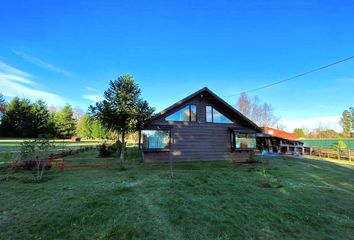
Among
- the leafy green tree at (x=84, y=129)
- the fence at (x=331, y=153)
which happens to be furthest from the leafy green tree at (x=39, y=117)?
the fence at (x=331, y=153)

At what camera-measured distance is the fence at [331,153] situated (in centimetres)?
1873

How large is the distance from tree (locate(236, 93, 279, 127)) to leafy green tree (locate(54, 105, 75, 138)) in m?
38.9

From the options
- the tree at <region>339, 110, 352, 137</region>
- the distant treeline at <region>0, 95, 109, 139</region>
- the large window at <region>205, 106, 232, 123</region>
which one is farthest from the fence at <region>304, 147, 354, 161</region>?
the distant treeline at <region>0, 95, 109, 139</region>

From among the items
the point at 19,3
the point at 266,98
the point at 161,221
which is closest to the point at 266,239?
the point at 161,221

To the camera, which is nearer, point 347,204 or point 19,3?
point 347,204

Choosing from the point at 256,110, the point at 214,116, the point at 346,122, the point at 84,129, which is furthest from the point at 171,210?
the point at 84,129

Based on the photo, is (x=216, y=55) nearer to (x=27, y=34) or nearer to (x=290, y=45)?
(x=290, y=45)

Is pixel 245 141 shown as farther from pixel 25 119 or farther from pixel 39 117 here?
pixel 25 119

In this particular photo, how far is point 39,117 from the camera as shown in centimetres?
4034

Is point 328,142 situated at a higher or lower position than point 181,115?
lower

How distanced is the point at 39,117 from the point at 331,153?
50.3 meters

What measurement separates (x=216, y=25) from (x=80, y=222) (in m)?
14.7

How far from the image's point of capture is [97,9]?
11.4m

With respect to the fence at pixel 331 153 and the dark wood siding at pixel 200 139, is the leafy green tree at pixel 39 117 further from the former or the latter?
the fence at pixel 331 153
